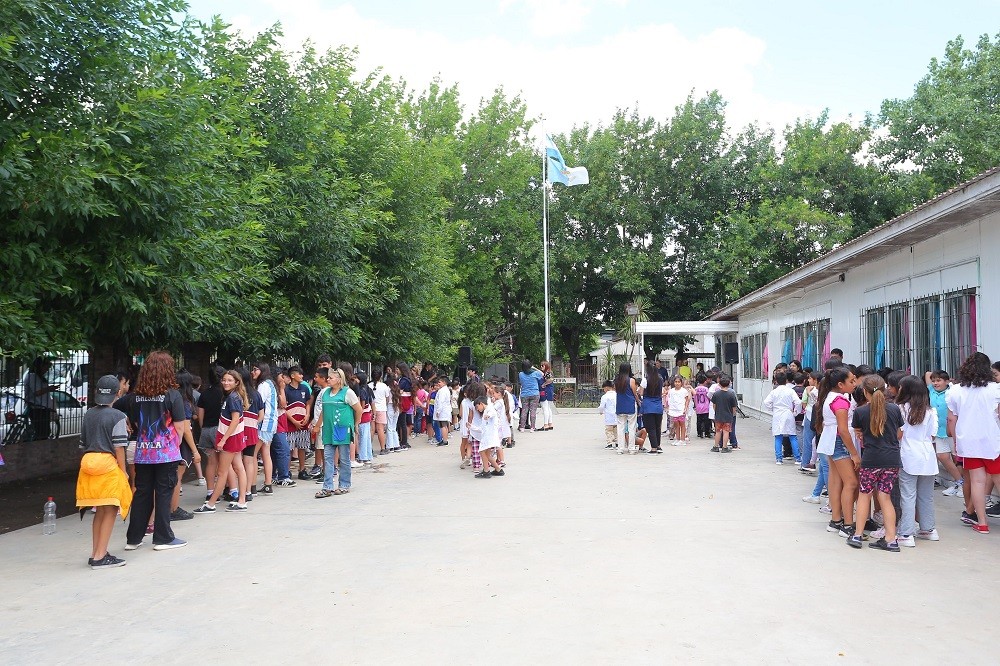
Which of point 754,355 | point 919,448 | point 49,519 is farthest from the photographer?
point 754,355

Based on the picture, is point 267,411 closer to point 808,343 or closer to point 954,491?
point 954,491

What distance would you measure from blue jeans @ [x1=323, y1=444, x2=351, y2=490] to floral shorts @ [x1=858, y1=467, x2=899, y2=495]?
632cm

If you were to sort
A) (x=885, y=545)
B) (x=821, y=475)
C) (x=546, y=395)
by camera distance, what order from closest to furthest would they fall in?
(x=885, y=545)
(x=821, y=475)
(x=546, y=395)

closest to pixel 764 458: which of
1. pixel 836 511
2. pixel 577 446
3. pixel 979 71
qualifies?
pixel 577 446

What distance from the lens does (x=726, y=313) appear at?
32625 mm

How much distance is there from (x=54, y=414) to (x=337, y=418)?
651cm

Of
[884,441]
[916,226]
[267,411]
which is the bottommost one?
[884,441]

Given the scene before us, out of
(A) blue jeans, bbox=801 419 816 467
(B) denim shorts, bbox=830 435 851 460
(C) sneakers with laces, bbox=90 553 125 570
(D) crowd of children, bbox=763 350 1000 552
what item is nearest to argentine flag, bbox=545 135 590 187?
(A) blue jeans, bbox=801 419 816 467

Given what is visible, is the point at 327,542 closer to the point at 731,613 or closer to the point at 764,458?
the point at 731,613

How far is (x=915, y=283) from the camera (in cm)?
1341

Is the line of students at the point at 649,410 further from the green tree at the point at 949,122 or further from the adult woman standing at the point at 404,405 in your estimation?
the green tree at the point at 949,122

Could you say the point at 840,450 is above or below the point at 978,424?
below

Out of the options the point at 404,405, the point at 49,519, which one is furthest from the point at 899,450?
the point at 404,405

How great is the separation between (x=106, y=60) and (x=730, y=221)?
3079cm
